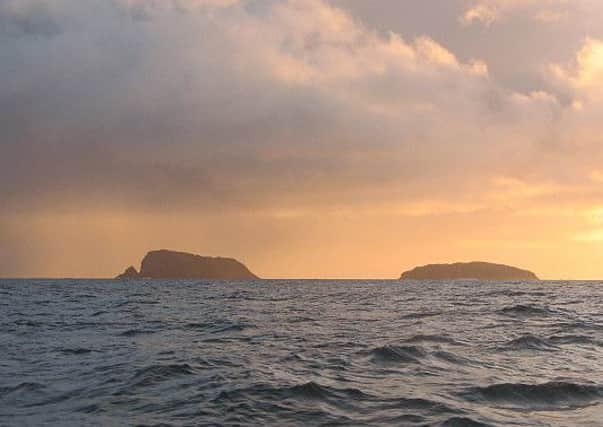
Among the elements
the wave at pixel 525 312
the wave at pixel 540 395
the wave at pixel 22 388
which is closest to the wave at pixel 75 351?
the wave at pixel 22 388

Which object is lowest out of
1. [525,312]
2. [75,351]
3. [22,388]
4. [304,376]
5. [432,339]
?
[22,388]

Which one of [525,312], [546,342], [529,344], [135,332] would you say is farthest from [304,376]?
[525,312]

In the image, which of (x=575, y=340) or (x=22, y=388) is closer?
(x=22, y=388)

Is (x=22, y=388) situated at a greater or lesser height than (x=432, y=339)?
lesser

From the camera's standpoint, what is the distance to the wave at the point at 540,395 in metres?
12.9

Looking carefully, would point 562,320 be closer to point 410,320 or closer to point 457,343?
point 410,320

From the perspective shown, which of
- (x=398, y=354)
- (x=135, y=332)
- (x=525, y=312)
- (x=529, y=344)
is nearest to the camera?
(x=398, y=354)

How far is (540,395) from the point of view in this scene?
1354cm

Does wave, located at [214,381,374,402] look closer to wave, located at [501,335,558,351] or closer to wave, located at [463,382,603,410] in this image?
wave, located at [463,382,603,410]

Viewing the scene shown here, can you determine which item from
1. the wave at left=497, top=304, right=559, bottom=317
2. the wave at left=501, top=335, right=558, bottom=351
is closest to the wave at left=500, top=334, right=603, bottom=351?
the wave at left=501, top=335, right=558, bottom=351

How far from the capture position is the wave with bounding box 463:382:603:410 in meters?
12.9

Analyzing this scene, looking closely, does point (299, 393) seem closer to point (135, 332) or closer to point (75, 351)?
point (75, 351)

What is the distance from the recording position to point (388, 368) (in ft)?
55.8

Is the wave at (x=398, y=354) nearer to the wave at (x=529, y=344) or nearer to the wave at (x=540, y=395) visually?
the wave at (x=529, y=344)
